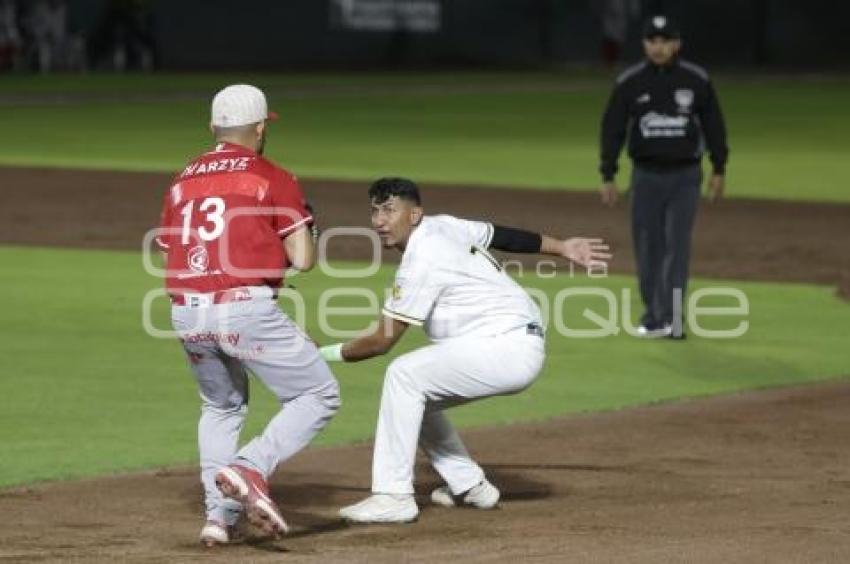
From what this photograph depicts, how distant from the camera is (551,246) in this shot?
10.2 meters

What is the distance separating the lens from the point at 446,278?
985 cm

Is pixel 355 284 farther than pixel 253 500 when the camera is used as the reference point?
Yes

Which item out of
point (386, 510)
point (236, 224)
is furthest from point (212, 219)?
point (386, 510)

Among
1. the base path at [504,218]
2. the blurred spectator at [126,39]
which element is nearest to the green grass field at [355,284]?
the base path at [504,218]

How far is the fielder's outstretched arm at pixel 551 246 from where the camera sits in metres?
10.1

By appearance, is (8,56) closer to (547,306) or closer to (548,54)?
(548,54)

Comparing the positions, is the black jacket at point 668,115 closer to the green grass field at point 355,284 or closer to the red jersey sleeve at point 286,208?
the green grass field at point 355,284

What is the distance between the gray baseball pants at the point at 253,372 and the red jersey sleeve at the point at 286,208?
272mm

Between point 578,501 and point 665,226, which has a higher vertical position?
point 578,501

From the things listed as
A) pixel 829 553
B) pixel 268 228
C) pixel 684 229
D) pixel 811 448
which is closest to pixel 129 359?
pixel 684 229

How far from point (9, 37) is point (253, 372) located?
45.8m

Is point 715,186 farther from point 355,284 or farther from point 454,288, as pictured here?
point 454,288

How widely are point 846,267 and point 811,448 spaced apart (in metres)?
9.40

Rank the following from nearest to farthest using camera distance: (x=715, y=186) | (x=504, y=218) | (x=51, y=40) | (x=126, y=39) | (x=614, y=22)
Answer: (x=715, y=186), (x=504, y=218), (x=51, y=40), (x=126, y=39), (x=614, y=22)
